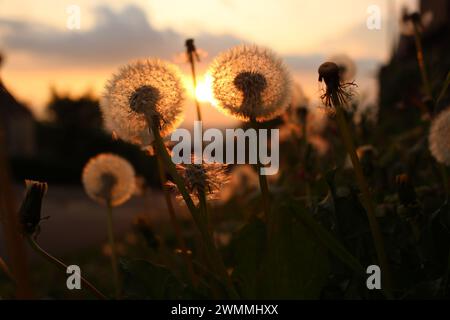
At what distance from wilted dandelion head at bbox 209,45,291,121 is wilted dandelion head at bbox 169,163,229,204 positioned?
14 cm

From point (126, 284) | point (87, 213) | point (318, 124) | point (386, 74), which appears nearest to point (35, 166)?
point (87, 213)

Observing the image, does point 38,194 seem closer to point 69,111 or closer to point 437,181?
point 437,181

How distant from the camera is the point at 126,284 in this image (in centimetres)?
159

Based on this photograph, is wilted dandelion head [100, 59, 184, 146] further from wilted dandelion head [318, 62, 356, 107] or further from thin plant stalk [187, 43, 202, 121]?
wilted dandelion head [318, 62, 356, 107]

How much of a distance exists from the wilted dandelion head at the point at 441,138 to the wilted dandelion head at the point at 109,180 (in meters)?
1.01

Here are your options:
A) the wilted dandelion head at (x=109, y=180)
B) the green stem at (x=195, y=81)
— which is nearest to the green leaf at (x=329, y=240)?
the green stem at (x=195, y=81)

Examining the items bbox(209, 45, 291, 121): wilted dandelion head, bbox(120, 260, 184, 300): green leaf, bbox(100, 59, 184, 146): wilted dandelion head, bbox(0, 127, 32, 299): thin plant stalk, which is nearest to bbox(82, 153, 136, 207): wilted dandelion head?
bbox(120, 260, 184, 300): green leaf

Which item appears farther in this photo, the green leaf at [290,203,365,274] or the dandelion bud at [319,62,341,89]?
the green leaf at [290,203,365,274]

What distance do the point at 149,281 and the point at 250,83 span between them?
0.57 m

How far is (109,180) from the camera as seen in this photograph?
206 centimetres

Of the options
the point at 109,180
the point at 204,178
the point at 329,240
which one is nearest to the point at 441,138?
the point at 329,240

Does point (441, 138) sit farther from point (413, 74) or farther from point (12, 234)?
point (413, 74)

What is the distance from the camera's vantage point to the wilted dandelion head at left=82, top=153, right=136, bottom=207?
2.01 meters

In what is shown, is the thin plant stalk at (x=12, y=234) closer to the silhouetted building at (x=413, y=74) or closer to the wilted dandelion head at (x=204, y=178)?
the wilted dandelion head at (x=204, y=178)
